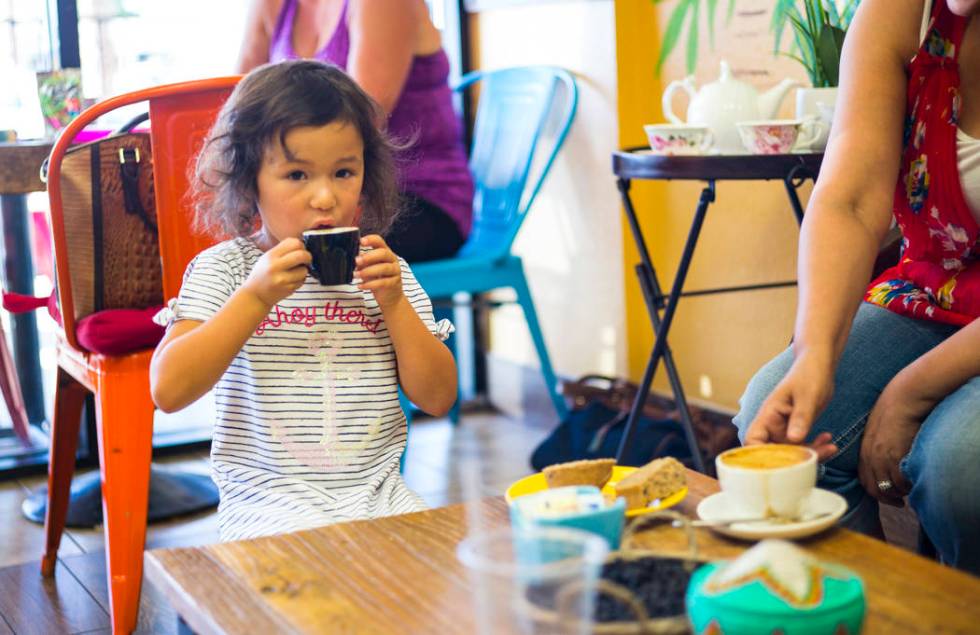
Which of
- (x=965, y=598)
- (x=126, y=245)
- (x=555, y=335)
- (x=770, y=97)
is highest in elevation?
(x=770, y=97)

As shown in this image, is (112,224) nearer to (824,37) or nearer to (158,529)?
(158,529)

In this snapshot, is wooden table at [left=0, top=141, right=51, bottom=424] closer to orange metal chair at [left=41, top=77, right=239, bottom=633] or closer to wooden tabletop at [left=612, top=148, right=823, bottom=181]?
orange metal chair at [left=41, top=77, right=239, bottom=633]

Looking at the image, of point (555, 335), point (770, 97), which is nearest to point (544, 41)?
point (555, 335)

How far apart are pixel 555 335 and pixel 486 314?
14.7 inches

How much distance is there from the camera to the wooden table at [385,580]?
0.95m

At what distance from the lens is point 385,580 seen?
3.46ft

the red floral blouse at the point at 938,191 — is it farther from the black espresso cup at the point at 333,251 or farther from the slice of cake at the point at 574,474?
the black espresso cup at the point at 333,251

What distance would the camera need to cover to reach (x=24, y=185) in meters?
2.22

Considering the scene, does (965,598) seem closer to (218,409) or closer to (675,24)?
(218,409)

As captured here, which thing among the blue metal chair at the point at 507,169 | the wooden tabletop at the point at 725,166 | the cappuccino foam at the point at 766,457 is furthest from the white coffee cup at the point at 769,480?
the blue metal chair at the point at 507,169

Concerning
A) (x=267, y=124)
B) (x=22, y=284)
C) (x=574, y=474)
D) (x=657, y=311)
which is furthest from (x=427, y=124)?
(x=574, y=474)

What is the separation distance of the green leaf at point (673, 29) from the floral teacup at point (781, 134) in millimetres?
798

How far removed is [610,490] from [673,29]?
5.96 ft

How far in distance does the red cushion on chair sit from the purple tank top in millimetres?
670
